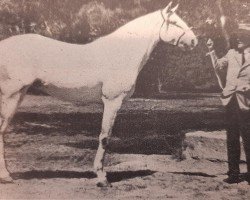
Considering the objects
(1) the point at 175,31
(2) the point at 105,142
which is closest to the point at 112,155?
(2) the point at 105,142

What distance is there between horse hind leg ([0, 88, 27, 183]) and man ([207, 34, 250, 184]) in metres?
1.03

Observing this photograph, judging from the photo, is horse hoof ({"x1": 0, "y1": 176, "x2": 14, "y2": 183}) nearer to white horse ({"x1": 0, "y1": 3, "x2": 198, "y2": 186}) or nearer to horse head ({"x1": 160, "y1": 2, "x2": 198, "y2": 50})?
white horse ({"x1": 0, "y1": 3, "x2": 198, "y2": 186})

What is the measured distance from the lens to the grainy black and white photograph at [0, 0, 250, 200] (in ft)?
8.38

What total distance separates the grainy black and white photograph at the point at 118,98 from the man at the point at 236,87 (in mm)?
11

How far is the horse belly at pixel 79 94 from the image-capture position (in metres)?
2.56

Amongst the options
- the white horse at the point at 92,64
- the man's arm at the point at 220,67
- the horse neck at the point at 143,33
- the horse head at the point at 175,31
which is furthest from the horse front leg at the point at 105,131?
the man's arm at the point at 220,67

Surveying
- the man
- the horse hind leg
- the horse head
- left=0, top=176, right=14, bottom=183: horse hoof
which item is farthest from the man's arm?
left=0, top=176, right=14, bottom=183: horse hoof

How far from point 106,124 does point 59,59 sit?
410mm

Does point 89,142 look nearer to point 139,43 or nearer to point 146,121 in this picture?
point 146,121

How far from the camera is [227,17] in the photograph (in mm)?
2605

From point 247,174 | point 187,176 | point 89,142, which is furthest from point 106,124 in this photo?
point 247,174

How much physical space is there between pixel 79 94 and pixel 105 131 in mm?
233

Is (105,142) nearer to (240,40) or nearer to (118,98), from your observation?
(118,98)

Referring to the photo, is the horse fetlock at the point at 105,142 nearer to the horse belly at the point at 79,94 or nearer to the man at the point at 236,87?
the horse belly at the point at 79,94
